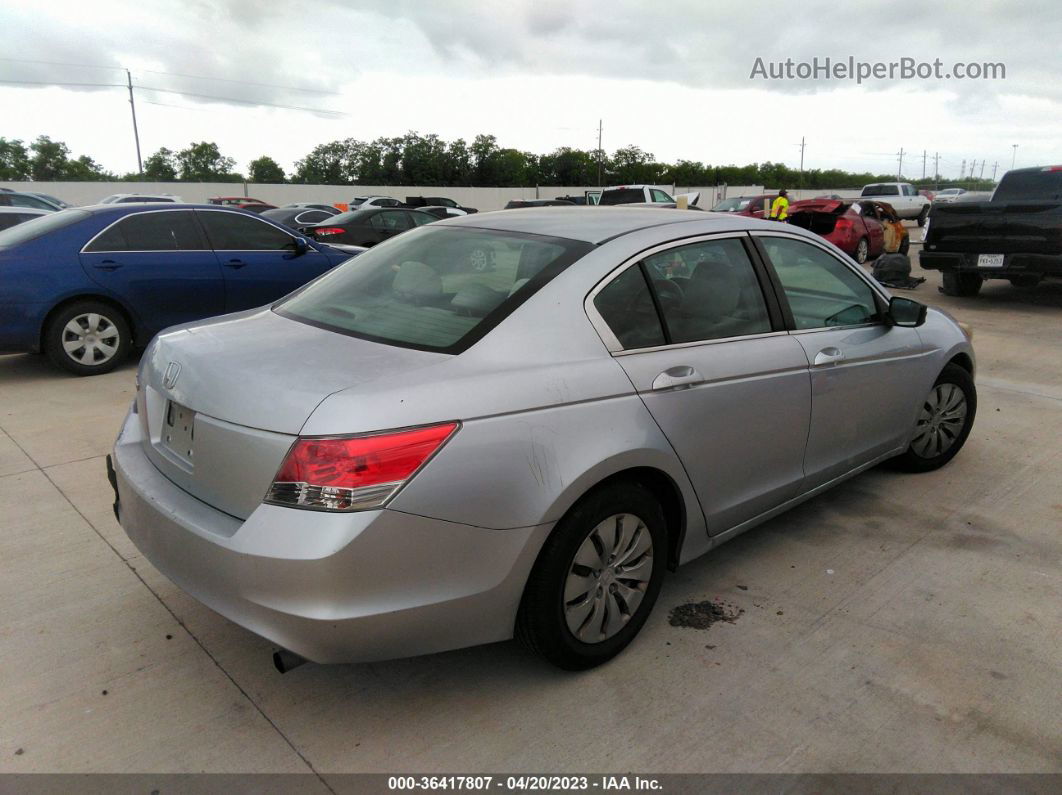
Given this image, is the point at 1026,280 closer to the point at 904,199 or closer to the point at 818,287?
the point at 818,287

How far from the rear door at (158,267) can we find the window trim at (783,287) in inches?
219

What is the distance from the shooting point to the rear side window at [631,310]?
2.79 m

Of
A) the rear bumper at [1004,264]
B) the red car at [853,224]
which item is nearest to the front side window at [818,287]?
the rear bumper at [1004,264]

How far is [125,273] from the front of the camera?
6895 millimetres

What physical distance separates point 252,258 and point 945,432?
20.1 ft

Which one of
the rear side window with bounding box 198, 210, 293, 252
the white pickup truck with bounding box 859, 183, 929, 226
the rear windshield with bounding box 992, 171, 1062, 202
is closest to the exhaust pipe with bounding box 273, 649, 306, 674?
the rear side window with bounding box 198, 210, 293, 252

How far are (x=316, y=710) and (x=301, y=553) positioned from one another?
783 millimetres

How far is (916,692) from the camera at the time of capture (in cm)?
269

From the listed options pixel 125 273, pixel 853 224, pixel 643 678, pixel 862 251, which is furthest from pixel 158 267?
pixel 862 251

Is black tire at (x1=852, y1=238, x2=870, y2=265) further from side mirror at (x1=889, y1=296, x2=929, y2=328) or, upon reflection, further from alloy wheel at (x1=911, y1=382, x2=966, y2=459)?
side mirror at (x1=889, y1=296, x2=929, y2=328)

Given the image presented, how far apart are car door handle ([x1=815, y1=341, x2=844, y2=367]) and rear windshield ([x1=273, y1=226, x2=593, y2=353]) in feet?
4.10

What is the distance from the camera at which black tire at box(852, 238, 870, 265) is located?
50.4 feet

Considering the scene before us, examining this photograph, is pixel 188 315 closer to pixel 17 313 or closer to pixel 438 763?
pixel 17 313

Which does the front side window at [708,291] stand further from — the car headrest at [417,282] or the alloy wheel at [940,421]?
the alloy wheel at [940,421]
